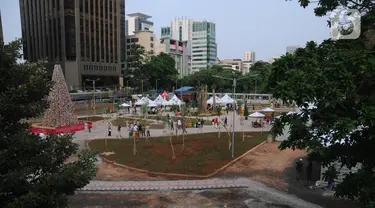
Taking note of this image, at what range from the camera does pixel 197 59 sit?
156 m

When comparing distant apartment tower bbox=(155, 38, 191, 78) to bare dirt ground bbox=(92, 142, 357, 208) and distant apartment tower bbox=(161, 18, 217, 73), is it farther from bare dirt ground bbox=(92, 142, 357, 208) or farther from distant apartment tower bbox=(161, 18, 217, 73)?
bare dirt ground bbox=(92, 142, 357, 208)

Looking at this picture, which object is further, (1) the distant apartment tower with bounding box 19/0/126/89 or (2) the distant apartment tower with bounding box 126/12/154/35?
(2) the distant apartment tower with bounding box 126/12/154/35

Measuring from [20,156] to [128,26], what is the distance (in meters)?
149

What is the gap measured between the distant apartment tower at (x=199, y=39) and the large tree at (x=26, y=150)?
473 ft

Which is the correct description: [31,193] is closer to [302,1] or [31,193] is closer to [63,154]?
[63,154]

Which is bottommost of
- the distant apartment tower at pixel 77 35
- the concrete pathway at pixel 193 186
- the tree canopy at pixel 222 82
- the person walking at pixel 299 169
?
the concrete pathway at pixel 193 186

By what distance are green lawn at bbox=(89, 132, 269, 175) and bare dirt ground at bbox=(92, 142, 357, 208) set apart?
1.02m

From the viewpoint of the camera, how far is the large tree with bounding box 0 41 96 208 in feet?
23.8

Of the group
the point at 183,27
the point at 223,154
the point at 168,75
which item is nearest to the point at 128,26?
the point at 183,27

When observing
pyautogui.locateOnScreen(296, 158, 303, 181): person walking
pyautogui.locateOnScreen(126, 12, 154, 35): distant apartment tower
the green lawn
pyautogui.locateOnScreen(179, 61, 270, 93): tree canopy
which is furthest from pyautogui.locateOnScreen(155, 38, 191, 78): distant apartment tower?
pyautogui.locateOnScreen(296, 158, 303, 181): person walking

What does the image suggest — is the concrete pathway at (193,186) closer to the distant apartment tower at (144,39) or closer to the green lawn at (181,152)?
the green lawn at (181,152)

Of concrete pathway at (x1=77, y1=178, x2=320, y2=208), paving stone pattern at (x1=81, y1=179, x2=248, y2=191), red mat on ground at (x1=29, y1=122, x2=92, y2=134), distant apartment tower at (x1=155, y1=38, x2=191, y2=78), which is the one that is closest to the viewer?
concrete pathway at (x1=77, y1=178, x2=320, y2=208)

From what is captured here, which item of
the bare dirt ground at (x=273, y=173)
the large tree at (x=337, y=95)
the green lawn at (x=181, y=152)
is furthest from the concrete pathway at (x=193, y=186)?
the large tree at (x=337, y=95)

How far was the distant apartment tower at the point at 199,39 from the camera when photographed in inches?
6058
